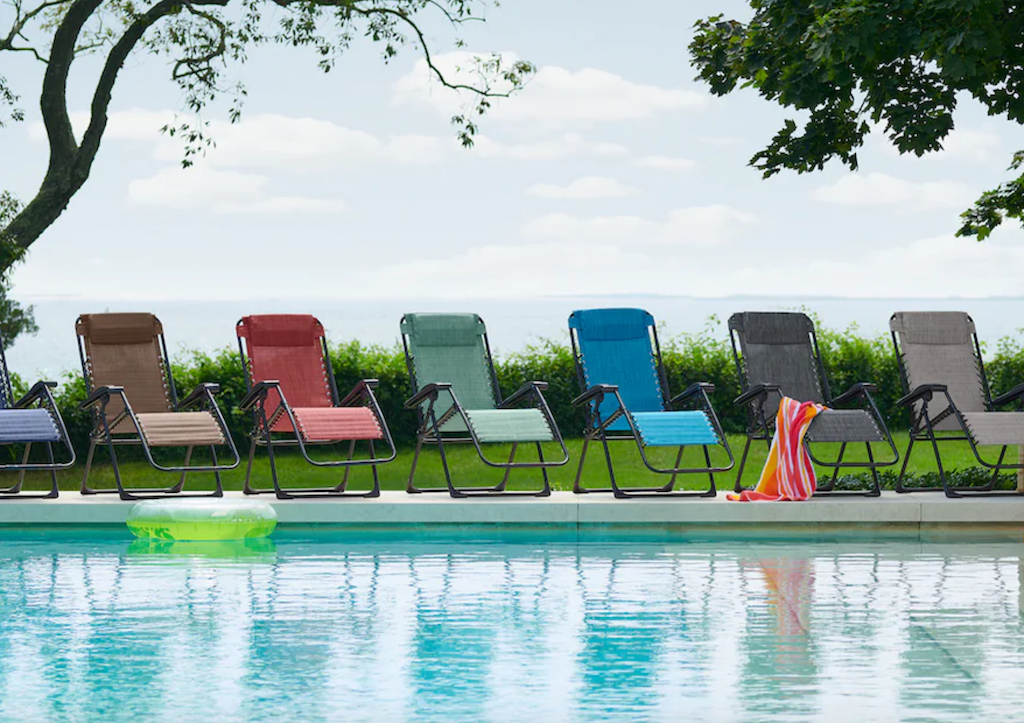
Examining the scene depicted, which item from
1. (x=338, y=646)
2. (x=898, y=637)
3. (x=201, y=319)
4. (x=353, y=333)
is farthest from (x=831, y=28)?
(x=201, y=319)

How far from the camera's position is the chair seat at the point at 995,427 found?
7.67m

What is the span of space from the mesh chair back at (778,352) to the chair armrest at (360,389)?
7.24 ft

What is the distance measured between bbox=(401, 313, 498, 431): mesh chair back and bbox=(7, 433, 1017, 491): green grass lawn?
1588 mm

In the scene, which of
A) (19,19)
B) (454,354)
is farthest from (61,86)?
(454,354)

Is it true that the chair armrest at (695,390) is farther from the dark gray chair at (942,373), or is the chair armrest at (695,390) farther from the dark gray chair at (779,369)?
the dark gray chair at (942,373)

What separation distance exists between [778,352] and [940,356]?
3.34 ft

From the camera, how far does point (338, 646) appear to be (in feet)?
14.2

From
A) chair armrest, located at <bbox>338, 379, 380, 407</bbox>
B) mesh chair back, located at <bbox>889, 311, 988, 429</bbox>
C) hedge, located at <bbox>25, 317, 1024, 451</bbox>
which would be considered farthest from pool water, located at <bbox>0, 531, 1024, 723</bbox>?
hedge, located at <bbox>25, 317, 1024, 451</bbox>

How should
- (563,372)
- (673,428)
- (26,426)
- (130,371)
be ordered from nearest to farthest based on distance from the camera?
(26,426), (673,428), (130,371), (563,372)

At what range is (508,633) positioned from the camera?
456cm

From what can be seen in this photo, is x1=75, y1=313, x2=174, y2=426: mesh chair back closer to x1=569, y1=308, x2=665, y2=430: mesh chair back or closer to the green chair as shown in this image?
the green chair

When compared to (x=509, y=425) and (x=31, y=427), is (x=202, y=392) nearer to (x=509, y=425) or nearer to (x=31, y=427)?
(x=31, y=427)

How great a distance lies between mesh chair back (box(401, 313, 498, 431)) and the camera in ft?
27.5

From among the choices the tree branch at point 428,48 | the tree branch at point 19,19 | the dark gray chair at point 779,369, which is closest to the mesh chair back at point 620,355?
the dark gray chair at point 779,369
